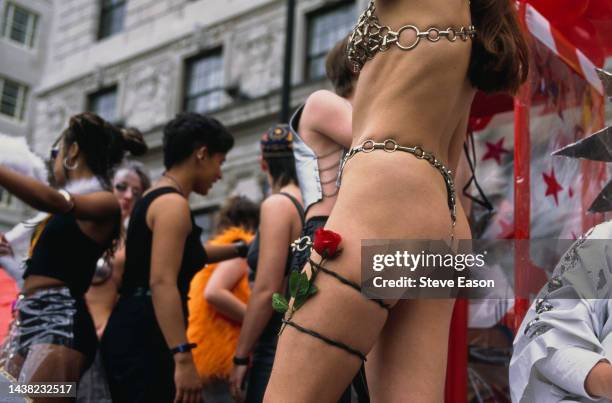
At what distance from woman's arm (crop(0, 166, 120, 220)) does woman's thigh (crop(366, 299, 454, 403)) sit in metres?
1.66

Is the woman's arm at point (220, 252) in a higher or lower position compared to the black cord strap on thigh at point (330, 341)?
higher

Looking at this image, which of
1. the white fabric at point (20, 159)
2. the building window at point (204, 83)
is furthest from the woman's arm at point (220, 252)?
the building window at point (204, 83)

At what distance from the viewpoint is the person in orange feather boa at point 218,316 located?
14.1ft

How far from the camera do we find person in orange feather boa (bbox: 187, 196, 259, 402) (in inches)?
169

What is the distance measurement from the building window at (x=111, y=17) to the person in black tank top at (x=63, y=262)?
19.6 m

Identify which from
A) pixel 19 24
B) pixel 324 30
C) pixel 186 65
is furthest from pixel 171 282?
pixel 19 24

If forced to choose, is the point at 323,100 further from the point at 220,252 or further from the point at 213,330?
the point at 213,330

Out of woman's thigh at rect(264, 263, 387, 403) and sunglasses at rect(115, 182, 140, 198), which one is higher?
sunglasses at rect(115, 182, 140, 198)

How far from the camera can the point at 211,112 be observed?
18.2 meters

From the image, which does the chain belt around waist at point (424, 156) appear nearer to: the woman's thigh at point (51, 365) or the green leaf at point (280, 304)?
the green leaf at point (280, 304)

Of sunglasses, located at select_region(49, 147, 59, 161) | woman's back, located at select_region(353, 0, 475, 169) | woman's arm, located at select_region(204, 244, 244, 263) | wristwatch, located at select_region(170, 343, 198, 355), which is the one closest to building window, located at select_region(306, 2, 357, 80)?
woman's arm, located at select_region(204, 244, 244, 263)

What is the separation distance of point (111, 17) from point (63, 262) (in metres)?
20.6

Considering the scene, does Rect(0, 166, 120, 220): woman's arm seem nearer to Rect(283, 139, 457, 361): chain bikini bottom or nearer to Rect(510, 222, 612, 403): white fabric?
Rect(283, 139, 457, 361): chain bikini bottom

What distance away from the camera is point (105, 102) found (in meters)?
21.8
